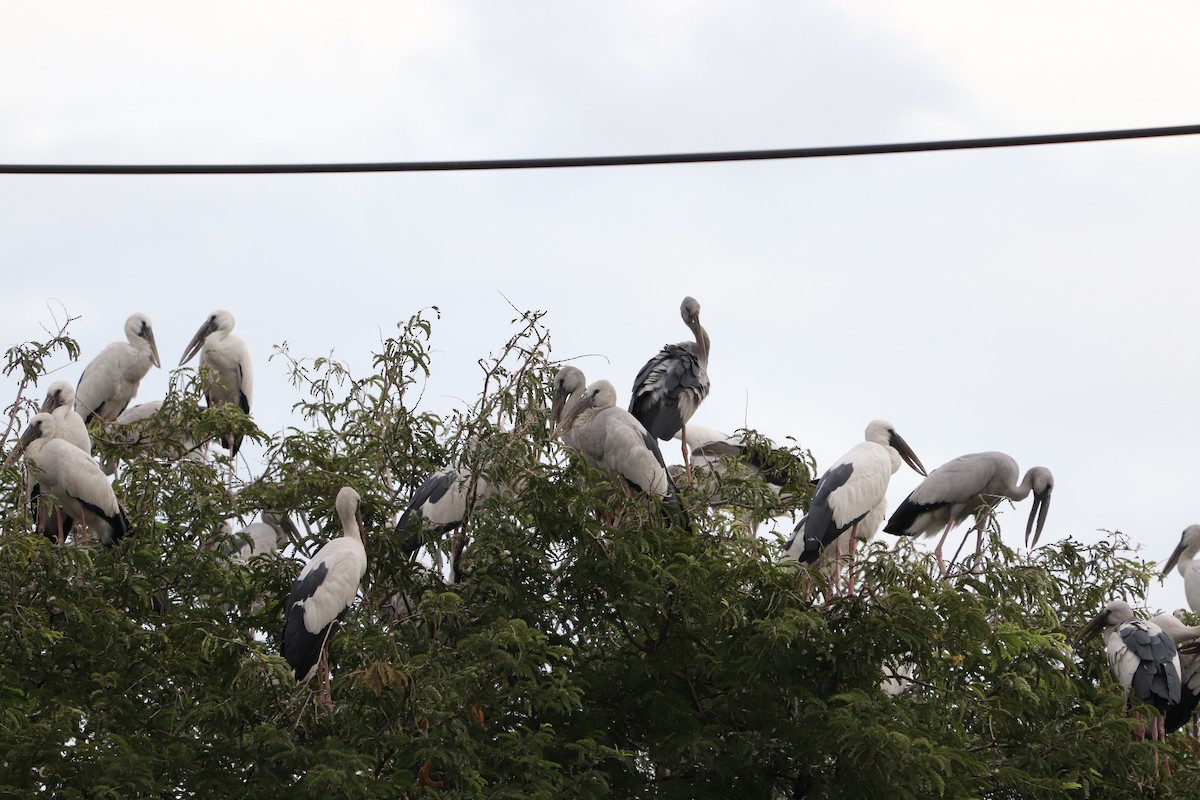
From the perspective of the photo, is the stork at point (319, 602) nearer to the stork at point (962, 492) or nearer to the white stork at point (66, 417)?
the white stork at point (66, 417)

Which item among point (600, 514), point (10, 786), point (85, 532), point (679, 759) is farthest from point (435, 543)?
point (85, 532)

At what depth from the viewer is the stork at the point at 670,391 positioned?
1112cm

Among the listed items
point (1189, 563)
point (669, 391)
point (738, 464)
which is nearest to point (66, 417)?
point (669, 391)

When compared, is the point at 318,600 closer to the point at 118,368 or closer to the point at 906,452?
the point at 906,452

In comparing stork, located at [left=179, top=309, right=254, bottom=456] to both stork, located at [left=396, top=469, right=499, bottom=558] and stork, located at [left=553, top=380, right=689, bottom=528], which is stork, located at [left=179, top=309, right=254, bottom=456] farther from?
stork, located at [left=396, top=469, right=499, bottom=558]

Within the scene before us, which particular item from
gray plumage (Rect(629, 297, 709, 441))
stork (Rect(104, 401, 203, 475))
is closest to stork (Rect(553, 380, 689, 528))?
gray plumage (Rect(629, 297, 709, 441))

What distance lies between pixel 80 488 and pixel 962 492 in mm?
5804

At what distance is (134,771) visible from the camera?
7.20 m

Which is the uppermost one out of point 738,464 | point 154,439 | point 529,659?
point 154,439

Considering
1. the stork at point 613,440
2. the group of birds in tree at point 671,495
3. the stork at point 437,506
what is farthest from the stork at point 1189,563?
the stork at point 437,506

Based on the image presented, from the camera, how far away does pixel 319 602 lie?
25.9 ft

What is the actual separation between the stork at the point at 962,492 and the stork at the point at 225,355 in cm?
608

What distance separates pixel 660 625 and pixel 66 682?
9.98 feet

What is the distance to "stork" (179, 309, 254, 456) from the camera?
48.6 feet
